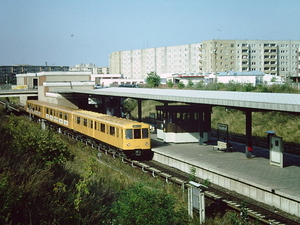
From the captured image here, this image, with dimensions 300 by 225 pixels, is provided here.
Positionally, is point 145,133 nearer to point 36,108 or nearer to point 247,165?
point 247,165

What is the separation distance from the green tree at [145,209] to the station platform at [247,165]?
443cm

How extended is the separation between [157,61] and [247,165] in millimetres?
81754

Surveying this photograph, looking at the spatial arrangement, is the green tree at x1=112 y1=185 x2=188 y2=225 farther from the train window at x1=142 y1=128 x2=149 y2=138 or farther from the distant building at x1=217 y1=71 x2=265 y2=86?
the distant building at x1=217 y1=71 x2=265 y2=86

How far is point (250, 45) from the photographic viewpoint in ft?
A: 255

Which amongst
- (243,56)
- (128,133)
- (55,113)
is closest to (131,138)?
(128,133)

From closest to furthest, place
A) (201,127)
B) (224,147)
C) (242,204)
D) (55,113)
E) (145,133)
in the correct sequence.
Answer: (242,204) < (145,133) < (224,147) < (201,127) < (55,113)

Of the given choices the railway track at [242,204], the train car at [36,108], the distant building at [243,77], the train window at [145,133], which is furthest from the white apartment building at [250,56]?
the railway track at [242,204]

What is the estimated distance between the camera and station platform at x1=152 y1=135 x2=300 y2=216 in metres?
12.1

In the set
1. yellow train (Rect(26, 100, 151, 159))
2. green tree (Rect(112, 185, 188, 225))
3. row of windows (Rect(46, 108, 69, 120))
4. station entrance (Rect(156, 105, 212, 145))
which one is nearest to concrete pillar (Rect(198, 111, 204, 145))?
station entrance (Rect(156, 105, 212, 145))

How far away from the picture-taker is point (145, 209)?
8203 millimetres

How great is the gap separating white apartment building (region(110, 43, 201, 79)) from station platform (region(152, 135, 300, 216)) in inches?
2536

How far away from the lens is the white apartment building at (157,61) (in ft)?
281

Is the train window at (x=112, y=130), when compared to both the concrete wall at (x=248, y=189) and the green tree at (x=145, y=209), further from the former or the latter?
the green tree at (x=145, y=209)

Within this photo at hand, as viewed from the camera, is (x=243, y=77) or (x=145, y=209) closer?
(x=145, y=209)
